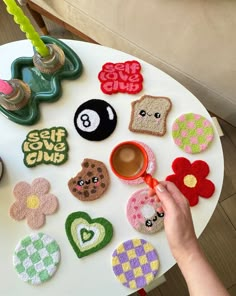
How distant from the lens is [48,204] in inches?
30.7

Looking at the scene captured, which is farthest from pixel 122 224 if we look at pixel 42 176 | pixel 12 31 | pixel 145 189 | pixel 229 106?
pixel 12 31

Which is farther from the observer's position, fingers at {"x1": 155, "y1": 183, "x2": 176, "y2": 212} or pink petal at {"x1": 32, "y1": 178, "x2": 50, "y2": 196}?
pink petal at {"x1": 32, "y1": 178, "x2": 50, "y2": 196}

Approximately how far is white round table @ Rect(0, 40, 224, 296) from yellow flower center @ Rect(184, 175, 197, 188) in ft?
0.13

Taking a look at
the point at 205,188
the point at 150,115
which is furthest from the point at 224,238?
the point at 150,115

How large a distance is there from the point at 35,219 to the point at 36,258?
0.26ft

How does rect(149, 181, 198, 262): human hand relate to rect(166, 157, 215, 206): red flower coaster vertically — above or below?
below

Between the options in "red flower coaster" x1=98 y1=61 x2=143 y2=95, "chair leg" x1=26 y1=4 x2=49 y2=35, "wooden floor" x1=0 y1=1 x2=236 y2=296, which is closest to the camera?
"red flower coaster" x1=98 y1=61 x2=143 y2=95

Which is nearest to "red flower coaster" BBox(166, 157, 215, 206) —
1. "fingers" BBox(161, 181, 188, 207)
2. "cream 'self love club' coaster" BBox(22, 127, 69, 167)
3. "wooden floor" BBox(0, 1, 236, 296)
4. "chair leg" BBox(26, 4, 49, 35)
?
"fingers" BBox(161, 181, 188, 207)

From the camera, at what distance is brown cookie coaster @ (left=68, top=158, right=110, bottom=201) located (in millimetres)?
783

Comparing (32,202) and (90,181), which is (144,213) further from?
(32,202)

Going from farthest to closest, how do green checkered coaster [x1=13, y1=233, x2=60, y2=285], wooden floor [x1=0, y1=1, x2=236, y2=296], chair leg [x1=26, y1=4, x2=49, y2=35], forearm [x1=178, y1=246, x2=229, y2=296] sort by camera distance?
chair leg [x1=26, y1=4, x2=49, y2=35]
wooden floor [x1=0, y1=1, x2=236, y2=296]
green checkered coaster [x1=13, y1=233, x2=60, y2=285]
forearm [x1=178, y1=246, x2=229, y2=296]

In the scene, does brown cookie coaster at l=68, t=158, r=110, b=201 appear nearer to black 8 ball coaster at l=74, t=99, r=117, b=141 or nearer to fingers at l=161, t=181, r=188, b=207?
black 8 ball coaster at l=74, t=99, r=117, b=141

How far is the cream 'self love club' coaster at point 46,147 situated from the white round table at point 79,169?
0.01m

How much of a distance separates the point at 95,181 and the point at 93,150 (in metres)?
0.07
